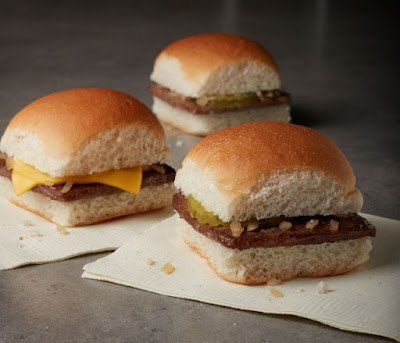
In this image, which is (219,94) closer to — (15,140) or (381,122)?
(381,122)

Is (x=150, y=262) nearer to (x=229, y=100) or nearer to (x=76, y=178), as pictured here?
(x=76, y=178)

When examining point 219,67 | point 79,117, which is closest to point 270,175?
point 79,117

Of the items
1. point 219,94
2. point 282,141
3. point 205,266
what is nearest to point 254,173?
point 282,141

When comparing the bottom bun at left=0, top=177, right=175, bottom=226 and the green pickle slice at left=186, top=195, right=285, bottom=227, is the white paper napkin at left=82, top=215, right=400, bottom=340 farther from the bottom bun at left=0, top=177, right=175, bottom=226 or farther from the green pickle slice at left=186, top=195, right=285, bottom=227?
the bottom bun at left=0, top=177, right=175, bottom=226

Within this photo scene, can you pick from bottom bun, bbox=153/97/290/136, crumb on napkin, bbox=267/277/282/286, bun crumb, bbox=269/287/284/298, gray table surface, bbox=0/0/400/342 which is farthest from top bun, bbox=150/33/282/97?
bun crumb, bbox=269/287/284/298

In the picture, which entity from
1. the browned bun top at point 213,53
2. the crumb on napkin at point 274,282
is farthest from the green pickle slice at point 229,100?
the crumb on napkin at point 274,282

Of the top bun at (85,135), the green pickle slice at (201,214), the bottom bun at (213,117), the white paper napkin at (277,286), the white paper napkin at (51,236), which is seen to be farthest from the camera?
the bottom bun at (213,117)

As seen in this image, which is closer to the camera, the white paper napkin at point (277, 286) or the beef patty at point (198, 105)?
the white paper napkin at point (277, 286)

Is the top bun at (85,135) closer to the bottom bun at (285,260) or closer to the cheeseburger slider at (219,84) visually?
the bottom bun at (285,260)
